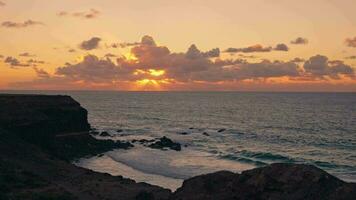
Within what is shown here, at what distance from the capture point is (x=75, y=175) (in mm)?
43250

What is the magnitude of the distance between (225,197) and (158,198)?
34.5ft

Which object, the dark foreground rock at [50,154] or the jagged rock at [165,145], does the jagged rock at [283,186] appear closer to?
the dark foreground rock at [50,154]

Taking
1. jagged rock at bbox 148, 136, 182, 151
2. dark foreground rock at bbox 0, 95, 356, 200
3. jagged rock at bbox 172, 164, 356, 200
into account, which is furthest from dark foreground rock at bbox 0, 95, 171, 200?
jagged rock at bbox 172, 164, 356, 200

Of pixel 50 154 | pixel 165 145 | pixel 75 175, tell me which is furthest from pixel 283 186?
pixel 165 145

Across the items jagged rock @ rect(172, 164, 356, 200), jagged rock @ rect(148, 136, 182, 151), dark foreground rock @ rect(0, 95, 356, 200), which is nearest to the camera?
jagged rock @ rect(172, 164, 356, 200)

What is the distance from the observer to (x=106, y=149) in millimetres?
68375

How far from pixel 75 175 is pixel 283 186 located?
25829mm

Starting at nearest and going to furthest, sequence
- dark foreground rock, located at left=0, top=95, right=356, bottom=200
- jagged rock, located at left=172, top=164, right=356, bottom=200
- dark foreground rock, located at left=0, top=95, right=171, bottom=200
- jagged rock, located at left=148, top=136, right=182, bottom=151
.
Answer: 1. jagged rock, located at left=172, top=164, right=356, bottom=200
2. dark foreground rock, located at left=0, top=95, right=356, bottom=200
3. dark foreground rock, located at left=0, top=95, right=171, bottom=200
4. jagged rock, located at left=148, top=136, right=182, bottom=151

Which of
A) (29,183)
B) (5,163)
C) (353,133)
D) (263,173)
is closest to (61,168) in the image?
(5,163)

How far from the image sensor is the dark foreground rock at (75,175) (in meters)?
23.0

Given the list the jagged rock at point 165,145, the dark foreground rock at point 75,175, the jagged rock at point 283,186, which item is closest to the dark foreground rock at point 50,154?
the dark foreground rock at point 75,175

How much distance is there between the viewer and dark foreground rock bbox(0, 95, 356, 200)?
22984mm

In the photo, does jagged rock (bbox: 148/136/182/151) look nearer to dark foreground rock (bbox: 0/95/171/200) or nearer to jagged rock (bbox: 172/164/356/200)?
dark foreground rock (bbox: 0/95/171/200)

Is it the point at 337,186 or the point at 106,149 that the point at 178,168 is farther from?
the point at 337,186
